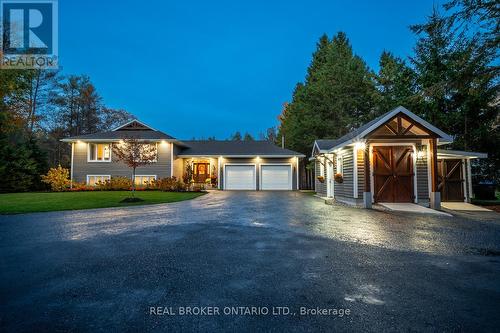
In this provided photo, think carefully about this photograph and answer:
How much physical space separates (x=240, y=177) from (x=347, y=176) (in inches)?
444

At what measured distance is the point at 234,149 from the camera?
22.5 m

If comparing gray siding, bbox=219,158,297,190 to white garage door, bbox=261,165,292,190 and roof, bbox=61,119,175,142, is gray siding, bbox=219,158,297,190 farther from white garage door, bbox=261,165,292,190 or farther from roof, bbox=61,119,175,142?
roof, bbox=61,119,175,142

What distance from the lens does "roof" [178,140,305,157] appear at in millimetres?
21047

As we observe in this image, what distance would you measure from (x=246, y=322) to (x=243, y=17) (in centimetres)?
15644

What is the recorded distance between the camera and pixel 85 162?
1923 centimetres

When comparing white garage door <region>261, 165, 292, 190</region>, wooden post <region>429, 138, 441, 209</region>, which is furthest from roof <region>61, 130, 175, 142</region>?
wooden post <region>429, 138, 441, 209</region>

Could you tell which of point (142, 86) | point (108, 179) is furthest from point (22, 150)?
point (142, 86)

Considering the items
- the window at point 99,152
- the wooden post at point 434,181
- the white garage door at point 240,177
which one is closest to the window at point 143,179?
the window at point 99,152

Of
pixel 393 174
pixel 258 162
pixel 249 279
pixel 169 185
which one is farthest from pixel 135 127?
pixel 249 279

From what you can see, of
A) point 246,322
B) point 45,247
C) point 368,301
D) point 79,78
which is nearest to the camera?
point 246,322

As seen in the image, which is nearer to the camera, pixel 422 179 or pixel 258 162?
pixel 422 179

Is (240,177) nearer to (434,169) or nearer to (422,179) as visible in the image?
(422,179)

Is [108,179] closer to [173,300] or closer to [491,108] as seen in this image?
[173,300]

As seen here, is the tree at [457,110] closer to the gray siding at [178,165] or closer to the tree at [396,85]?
the tree at [396,85]
